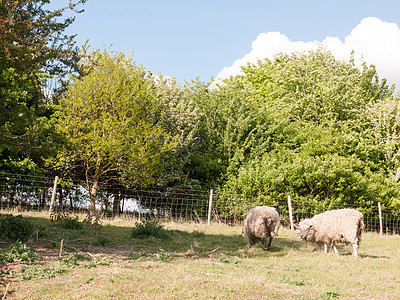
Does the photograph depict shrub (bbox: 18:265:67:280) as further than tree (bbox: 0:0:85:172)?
No

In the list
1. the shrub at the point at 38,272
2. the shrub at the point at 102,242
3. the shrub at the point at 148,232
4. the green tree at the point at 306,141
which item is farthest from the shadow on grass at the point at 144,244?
the green tree at the point at 306,141

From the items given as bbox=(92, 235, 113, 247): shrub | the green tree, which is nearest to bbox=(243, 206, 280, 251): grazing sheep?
bbox=(92, 235, 113, 247): shrub

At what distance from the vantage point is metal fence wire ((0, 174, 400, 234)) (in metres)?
19.6

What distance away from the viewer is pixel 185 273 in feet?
23.7

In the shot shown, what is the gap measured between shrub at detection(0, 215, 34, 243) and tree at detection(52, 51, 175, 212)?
852 centimetres

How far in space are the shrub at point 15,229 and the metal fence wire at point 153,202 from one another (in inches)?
332

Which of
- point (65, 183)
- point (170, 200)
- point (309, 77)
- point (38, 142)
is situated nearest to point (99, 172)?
point (65, 183)

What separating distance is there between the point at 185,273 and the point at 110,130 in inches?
524

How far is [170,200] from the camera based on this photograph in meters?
21.6

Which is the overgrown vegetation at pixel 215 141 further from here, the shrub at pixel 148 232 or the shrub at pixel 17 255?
the shrub at pixel 17 255

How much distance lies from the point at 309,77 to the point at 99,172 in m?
17.4

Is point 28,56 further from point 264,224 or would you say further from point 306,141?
point 306,141

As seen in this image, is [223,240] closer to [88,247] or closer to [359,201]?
[88,247]

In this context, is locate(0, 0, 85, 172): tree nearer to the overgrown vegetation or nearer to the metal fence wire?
the overgrown vegetation
